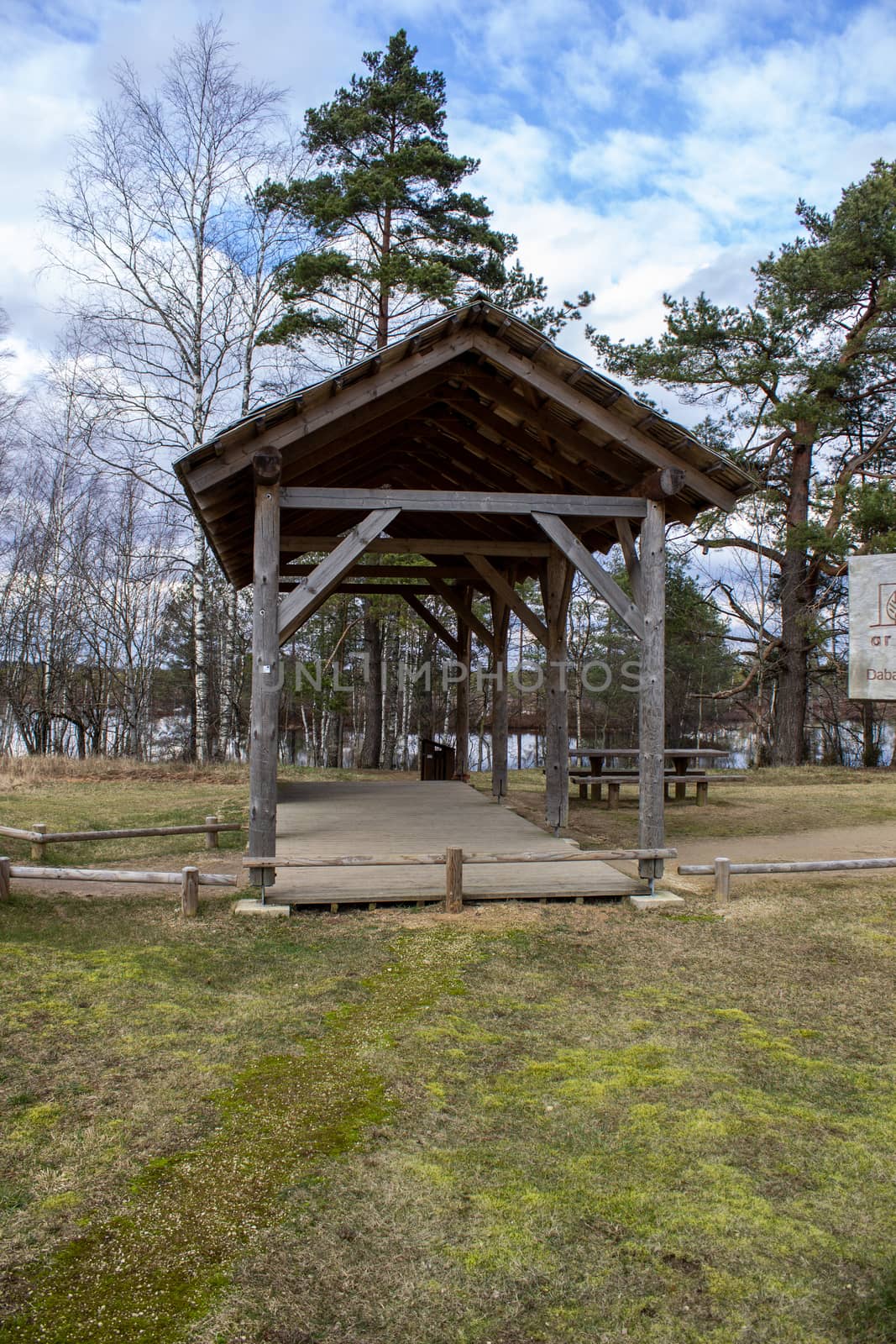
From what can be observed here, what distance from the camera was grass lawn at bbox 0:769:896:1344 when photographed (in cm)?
263

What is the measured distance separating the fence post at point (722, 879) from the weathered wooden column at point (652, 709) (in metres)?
0.44

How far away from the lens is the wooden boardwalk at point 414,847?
739 centimetres

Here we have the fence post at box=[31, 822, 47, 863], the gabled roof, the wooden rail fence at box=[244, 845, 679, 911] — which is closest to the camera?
the wooden rail fence at box=[244, 845, 679, 911]

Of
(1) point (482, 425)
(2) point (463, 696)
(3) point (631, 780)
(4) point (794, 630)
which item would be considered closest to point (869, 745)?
(4) point (794, 630)

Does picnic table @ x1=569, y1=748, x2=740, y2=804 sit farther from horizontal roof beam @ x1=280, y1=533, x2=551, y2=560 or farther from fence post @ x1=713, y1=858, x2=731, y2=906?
fence post @ x1=713, y1=858, x2=731, y2=906

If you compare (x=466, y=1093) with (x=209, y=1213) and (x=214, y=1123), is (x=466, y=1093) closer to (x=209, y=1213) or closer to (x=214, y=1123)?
(x=214, y=1123)

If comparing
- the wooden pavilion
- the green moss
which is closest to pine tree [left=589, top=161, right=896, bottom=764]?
the wooden pavilion

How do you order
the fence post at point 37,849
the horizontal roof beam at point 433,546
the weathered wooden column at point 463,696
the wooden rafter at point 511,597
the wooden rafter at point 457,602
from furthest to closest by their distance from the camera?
the weathered wooden column at point 463,696
the wooden rafter at point 457,602
the wooden rafter at point 511,597
the horizontal roof beam at point 433,546
the fence post at point 37,849

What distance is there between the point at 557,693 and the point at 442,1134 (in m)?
7.07

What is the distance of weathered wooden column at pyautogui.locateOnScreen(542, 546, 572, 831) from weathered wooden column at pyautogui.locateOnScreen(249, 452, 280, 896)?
3665 mm

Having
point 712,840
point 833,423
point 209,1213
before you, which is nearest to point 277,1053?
point 209,1213

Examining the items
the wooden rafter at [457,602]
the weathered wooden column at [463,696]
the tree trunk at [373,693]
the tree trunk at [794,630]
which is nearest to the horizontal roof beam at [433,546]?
the wooden rafter at [457,602]

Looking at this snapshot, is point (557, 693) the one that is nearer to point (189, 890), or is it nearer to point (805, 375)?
point (189, 890)

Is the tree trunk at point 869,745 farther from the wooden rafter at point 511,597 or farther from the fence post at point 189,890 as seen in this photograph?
the fence post at point 189,890
